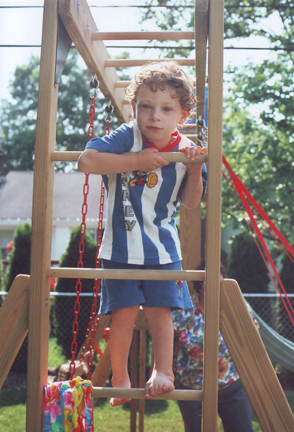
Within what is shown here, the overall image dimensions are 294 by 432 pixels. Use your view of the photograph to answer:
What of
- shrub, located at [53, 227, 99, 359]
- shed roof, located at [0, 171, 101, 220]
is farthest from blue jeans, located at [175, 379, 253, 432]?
shed roof, located at [0, 171, 101, 220]

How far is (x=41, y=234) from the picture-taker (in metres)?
1.60

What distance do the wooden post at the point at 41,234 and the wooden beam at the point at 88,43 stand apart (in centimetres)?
8

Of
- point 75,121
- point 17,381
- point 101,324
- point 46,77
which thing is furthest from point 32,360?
point 75,121

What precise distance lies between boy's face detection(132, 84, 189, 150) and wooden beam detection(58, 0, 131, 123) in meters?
0.38

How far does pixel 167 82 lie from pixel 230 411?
202 centimetres

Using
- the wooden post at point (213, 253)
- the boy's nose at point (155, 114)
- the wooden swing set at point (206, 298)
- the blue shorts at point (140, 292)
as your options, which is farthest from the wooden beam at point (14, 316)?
the boy's nose at point (155, 114)

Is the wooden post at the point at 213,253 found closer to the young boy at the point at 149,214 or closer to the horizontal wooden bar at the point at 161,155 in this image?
the horizontal wooden bar at the point at 161,155

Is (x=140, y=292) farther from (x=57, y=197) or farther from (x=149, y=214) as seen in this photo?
(x=57, y=197)

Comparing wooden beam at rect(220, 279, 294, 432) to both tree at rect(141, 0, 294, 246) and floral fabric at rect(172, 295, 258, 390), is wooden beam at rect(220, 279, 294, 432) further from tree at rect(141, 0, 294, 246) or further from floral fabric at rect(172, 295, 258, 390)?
tree at rect(141, 0, 294, 246)

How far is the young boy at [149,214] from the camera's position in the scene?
1729 millimetres

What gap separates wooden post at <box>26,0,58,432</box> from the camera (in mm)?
1561

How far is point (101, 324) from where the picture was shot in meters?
3.47

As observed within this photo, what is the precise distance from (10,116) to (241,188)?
23943 millimetres

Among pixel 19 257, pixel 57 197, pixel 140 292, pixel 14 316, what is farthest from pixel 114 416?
pixel 57 197
